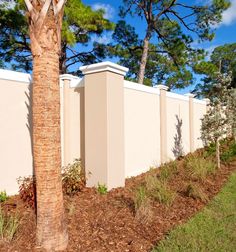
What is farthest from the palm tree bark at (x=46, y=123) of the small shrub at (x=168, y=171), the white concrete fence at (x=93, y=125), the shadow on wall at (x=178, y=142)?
the shadow on wall at (x=178, y=142)

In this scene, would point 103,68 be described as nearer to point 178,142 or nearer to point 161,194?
point 161,194

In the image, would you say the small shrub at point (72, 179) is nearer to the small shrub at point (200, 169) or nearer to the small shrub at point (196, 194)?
the small shrub at point (196, 194)

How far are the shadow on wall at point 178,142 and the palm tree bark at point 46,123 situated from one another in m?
7.52

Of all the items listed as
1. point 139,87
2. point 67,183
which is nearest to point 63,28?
point 139,87

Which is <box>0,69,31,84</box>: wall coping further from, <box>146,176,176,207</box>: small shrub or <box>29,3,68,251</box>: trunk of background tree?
<box>146,176,176,207</box>: small shrub

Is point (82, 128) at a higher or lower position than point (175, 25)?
lower

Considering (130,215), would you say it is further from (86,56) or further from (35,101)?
(86,56)

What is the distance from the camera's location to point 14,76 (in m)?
5.94

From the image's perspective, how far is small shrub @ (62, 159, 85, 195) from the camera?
5996 mm

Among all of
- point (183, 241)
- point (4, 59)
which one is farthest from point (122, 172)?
point (4, 59)

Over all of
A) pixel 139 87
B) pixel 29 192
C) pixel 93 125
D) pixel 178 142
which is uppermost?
pixel 139 87

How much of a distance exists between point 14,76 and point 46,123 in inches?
110

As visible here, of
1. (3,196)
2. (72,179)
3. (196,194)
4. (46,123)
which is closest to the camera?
(46,123)

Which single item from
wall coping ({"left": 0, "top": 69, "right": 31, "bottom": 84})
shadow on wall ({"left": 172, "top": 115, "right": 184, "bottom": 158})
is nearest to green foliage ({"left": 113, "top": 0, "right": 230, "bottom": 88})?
shadow on wall ({"left": 172, "top": 115, "right": 184, "bottom": 158})
